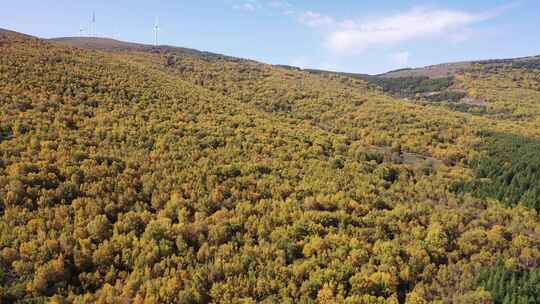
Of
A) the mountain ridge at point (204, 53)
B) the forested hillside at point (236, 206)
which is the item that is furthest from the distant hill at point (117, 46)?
the forested hillside at point (236, 206)

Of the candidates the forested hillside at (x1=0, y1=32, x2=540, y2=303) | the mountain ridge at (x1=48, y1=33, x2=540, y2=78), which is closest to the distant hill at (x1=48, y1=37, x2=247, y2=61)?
the mountain ridge at (x1=48, y1=33, x2=540, y2=78)

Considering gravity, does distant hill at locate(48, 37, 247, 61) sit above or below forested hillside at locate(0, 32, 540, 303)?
above

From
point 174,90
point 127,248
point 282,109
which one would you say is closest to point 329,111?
point 282,109

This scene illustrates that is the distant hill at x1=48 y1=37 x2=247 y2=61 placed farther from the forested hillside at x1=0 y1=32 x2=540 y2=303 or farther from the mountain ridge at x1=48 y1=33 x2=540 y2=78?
the forested hillside at x1=0 y1=32 x2=540 y2=303

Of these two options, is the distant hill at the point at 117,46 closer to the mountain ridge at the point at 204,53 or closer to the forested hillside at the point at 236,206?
the mountain ridge at the point at 204,53

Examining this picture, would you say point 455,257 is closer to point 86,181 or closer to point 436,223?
point 436,223

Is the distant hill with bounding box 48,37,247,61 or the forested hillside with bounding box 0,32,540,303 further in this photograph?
the distant hill with bounding box 48,37,247,61

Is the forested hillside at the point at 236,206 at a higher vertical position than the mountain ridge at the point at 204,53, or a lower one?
lower

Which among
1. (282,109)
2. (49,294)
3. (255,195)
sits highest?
(282,109)

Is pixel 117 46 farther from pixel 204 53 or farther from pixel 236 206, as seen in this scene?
pixel 236 206
